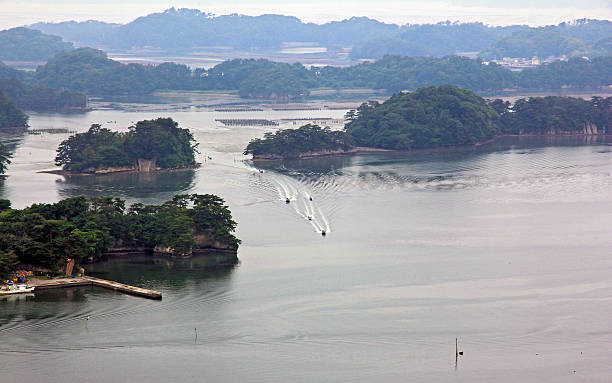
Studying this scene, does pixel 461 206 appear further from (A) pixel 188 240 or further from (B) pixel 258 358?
(B) pixel 258 358

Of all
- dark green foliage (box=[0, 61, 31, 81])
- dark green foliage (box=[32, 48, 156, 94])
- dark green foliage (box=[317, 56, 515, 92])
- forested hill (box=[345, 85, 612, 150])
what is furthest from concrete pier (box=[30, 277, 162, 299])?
dark green foliage (box=[317, 56, 515, 92])

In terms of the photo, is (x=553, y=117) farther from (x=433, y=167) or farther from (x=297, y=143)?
(x=297, y=143)

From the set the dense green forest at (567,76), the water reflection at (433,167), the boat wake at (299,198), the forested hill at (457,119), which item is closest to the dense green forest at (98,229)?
the boat wake at (299,198)

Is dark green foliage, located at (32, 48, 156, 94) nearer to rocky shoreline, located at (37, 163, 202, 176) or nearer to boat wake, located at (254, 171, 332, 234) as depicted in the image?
rocky shoreline, located at (37, 163, 202, 176)

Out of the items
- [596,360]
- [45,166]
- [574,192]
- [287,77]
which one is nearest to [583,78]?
[287,77]

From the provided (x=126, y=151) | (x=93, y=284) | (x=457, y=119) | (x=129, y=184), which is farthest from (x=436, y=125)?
(x=93, y=284)
